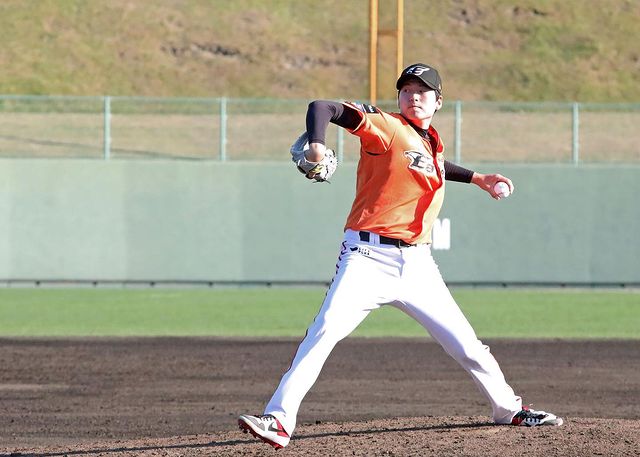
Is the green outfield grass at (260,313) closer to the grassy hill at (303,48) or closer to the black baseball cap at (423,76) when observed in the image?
the black baseball cap at (423,76)

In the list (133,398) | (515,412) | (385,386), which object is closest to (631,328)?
(385,386)

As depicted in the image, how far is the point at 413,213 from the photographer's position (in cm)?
765

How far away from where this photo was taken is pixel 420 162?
7602mm

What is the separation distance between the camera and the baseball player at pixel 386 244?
7379 mm

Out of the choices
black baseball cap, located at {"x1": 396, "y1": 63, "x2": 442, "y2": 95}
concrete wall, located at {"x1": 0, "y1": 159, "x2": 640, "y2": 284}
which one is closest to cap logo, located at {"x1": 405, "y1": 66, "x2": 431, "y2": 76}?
black baseball cap, located at {"x1": 396, "y1": 63, "x2": 442, "y2": 95}

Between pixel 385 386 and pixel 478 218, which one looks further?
pixel 478 218

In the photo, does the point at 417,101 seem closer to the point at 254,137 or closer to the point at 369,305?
the point at 369,305

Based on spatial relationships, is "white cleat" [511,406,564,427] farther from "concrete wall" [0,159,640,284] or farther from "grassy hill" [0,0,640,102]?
"grassy hill" [0,0,640,102]

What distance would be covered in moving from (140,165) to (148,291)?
242cm

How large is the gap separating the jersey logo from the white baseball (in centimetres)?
53

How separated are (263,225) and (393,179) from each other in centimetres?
1595

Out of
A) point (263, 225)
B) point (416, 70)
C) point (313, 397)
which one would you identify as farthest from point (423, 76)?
point (263, 225)

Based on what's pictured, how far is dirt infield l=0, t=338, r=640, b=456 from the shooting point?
796 centimetres

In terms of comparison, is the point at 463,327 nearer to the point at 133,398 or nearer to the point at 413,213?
the point at 413,213
